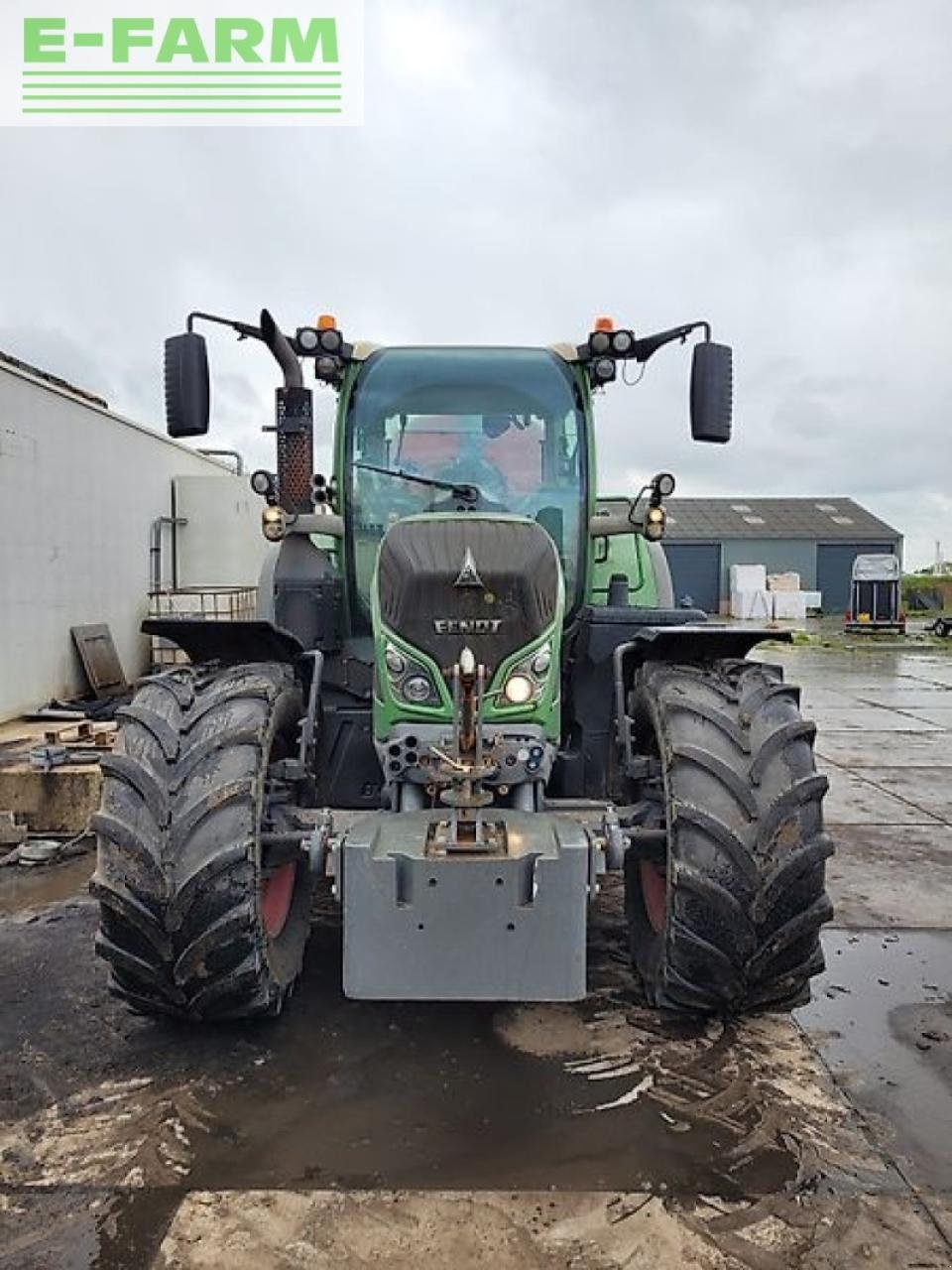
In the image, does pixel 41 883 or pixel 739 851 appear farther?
pixel 41 883

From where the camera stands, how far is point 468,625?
10.7 ft

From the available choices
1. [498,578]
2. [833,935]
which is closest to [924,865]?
[833,935]

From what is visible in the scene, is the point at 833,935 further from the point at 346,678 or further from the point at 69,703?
the point at 69,703

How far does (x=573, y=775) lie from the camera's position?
4.00 m

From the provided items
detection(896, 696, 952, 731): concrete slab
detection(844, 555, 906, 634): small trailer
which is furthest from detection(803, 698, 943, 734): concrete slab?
detection(844, 555, 906, 634): small trailer

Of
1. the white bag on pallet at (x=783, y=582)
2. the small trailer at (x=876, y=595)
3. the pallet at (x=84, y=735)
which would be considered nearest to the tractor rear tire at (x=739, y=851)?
the pallet at (x=84, y=735)

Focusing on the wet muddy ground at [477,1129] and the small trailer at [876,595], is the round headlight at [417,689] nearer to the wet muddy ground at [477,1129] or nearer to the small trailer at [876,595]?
the wet muddy ground at [477,1129]

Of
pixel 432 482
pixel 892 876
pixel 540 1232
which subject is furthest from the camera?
pixel 892 876

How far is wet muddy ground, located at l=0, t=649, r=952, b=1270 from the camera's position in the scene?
236 centimetres

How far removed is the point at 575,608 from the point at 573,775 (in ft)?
2.37

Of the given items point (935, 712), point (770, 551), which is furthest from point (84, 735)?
point (770, 551)

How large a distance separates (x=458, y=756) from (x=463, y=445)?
1772mm

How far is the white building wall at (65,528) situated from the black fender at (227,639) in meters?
4.65

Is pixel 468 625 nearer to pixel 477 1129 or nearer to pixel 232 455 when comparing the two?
pixel 477 1129
